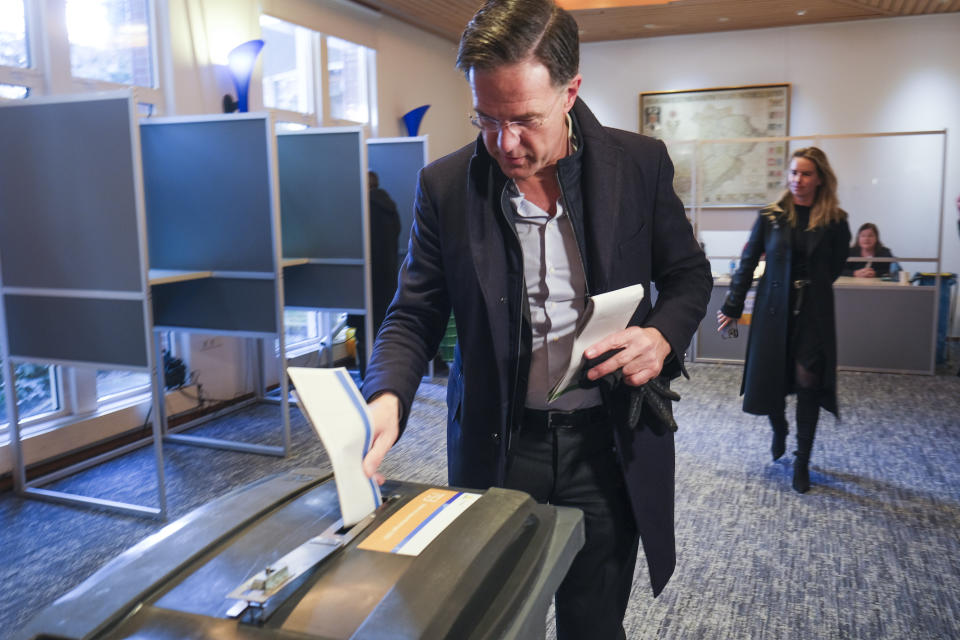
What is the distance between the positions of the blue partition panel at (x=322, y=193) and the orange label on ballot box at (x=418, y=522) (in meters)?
3.82

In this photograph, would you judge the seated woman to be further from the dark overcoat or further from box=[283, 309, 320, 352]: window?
the dark overcoat

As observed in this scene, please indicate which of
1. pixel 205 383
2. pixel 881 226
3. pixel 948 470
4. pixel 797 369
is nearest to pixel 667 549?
pixel 797 369

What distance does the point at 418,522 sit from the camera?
0.82m

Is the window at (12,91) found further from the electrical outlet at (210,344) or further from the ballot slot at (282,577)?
the ballot slot at (282,577)

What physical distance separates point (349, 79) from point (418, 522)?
21.5ft

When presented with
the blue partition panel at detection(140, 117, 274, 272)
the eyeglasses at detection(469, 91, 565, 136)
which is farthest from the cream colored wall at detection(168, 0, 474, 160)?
the eyeglasses at detection(469, 91, 565, 136)

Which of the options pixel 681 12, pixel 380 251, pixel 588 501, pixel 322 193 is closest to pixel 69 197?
pixel 322 193

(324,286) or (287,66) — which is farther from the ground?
(287,66)

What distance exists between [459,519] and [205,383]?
14.5 feet

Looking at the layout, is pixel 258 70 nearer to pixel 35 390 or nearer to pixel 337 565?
pixel 35 390

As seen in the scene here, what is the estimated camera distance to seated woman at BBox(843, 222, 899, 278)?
19.7 feet

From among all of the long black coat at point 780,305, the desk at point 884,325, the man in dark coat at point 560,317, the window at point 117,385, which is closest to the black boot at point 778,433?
the long black coat at point 780,305

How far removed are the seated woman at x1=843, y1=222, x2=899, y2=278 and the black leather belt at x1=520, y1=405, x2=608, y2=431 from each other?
558cm

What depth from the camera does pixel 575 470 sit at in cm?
127
